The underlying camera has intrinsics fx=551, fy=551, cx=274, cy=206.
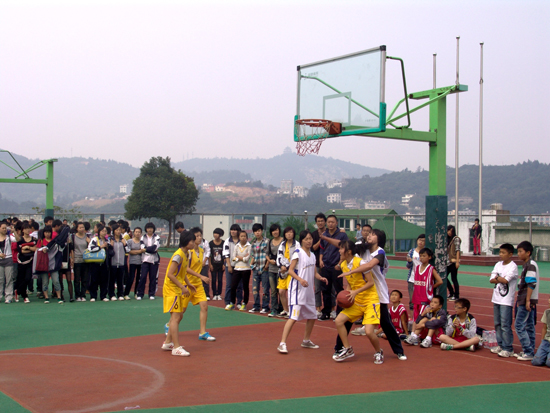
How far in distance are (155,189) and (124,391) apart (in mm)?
47636

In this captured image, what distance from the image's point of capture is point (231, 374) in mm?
6734

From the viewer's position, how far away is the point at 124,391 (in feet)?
19.5

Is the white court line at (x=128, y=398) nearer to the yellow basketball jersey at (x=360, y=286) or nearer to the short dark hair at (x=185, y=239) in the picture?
the short dark hair at (x=185, y=239)

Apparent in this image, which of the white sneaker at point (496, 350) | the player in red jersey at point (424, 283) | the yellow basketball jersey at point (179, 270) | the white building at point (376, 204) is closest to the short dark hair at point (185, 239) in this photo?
the yellow basketball jersey at point (179, 270)

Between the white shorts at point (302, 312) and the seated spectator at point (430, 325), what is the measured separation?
1.65 meters

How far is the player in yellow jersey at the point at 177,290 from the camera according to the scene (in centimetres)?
773

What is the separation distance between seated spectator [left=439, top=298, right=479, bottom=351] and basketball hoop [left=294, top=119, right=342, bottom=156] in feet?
13.8

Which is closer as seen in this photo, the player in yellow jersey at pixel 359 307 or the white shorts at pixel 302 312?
the player in yellow jersey at pixel 359 307

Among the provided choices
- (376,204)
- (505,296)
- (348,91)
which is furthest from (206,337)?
(376,204)

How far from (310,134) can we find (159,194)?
4313cm

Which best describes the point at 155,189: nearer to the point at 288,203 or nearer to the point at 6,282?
the point at 6,282

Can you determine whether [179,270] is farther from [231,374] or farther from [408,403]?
[408,403]

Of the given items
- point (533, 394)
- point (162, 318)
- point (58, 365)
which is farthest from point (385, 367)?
point (162, 318)

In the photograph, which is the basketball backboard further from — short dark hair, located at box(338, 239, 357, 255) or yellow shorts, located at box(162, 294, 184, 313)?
yellow shorts, located at box(162, 294, 184, 313)
